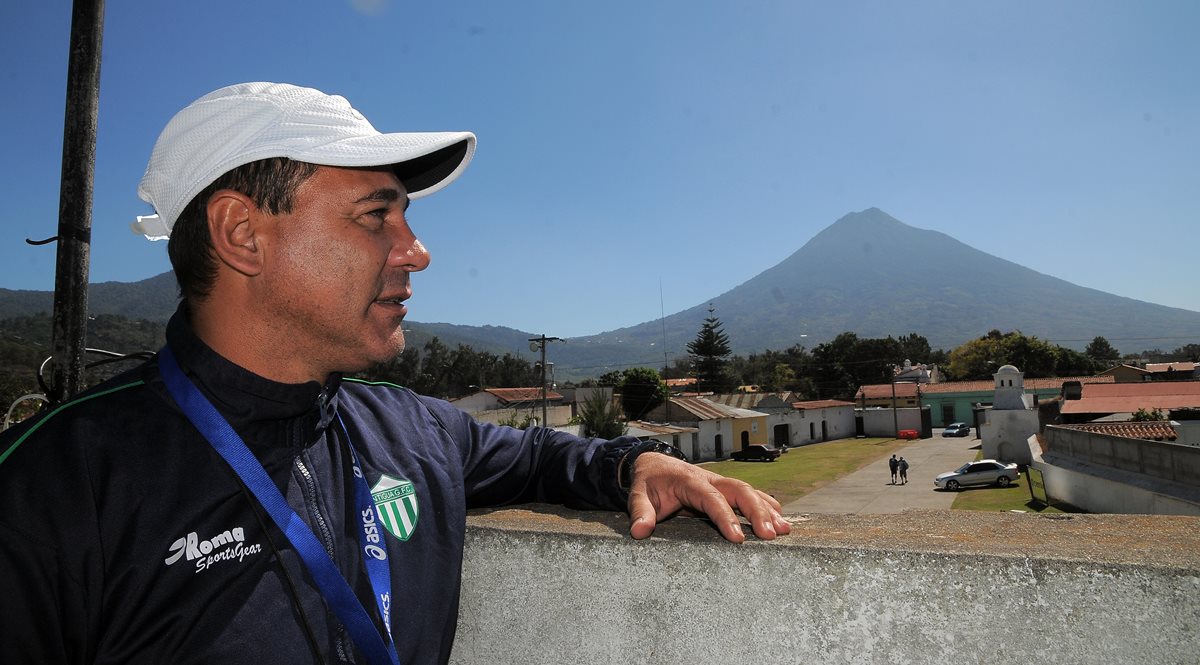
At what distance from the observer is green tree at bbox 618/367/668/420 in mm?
49750

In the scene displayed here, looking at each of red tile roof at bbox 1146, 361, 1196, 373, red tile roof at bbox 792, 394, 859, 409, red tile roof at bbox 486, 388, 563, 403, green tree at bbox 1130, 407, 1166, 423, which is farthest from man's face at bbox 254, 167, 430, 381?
red tile roof at bbox 1146, 361, 1196, 373

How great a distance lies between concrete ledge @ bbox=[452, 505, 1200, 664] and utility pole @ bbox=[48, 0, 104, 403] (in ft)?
8.20

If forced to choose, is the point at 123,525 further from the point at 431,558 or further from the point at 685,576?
the point at 685,576

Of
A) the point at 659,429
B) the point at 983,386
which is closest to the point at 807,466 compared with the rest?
the point at 659,429

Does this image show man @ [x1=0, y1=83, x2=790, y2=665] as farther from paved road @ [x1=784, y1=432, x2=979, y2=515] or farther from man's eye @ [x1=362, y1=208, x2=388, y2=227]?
paved road @ [x1=784, y1=432, x2=979, y2=515]

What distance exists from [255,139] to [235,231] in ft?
0.64

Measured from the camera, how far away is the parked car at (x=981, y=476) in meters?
27.4

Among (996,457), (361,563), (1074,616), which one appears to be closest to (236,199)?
(361,563)

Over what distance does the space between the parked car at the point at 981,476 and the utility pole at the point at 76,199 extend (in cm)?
3021

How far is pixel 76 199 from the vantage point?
122 inches

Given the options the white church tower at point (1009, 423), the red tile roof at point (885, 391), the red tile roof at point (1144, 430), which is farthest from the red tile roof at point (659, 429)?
the red tile roof at point (885, 391)

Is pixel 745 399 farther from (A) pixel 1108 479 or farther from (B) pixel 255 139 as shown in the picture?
(B) pixel 255 139

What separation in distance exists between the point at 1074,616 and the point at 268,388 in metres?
1.56

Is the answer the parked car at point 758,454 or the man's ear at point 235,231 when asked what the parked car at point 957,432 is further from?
the man's ear at point 235,231
